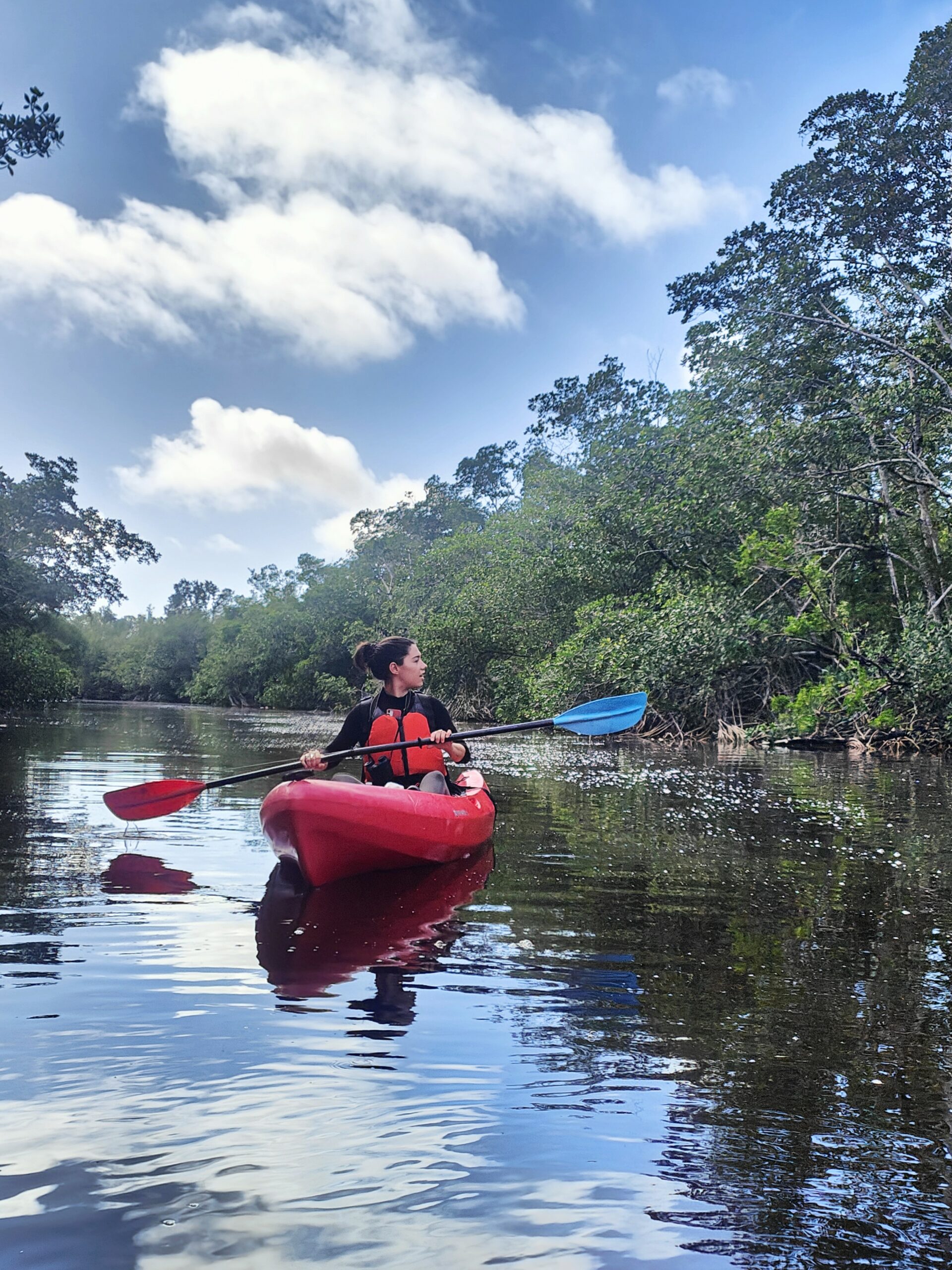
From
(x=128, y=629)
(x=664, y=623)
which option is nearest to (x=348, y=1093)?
(x=664, y=623)

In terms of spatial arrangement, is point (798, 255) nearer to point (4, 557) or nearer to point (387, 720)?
point (387, 720)

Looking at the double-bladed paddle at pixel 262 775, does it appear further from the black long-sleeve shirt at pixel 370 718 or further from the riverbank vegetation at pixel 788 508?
the riverbank vegetation at pixel 788 508

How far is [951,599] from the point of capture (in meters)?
15.5

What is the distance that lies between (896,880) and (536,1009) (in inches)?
111

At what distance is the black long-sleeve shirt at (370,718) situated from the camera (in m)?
5.06

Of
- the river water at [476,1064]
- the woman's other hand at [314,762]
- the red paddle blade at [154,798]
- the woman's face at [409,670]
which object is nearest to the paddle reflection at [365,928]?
the river water at [476,1064]

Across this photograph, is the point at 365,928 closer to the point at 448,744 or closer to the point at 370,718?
the point at 448,744

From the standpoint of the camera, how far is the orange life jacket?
5.02 meters

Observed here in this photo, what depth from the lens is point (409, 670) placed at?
5.01 metres

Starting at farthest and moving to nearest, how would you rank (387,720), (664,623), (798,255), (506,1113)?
(664,623)
(798,255)
(387,720)
(506,1113)

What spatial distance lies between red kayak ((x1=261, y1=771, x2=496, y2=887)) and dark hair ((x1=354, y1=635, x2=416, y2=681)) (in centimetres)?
82

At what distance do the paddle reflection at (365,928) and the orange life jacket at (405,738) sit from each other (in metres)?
0.63

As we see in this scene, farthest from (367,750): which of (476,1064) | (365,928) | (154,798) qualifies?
(476,1064)

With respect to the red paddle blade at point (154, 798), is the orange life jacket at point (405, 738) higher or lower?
higher
